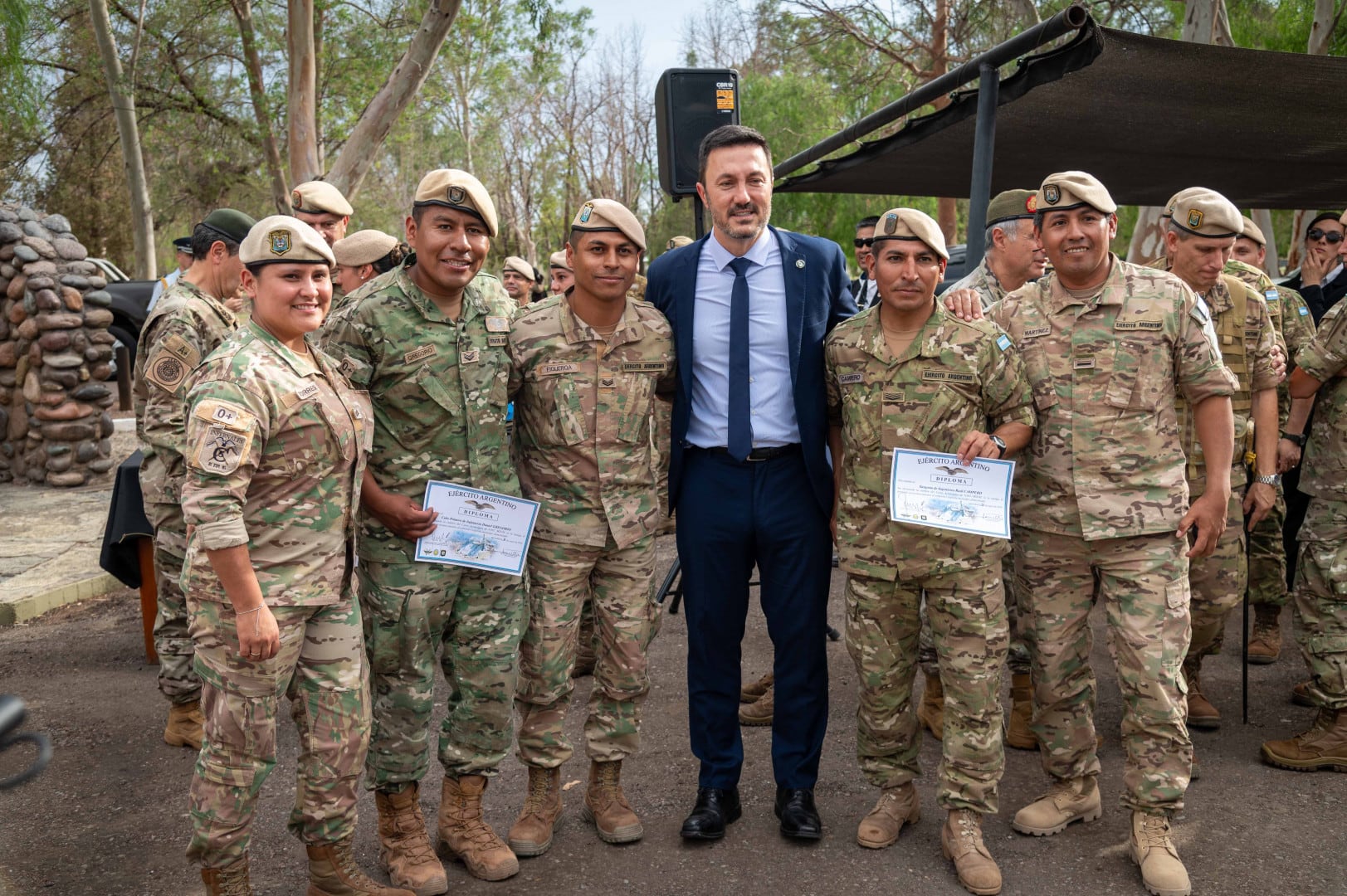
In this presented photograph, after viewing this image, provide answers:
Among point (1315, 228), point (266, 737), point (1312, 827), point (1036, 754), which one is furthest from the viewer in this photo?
point (1315, 228)

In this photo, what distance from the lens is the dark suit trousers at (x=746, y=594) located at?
3.65 meters

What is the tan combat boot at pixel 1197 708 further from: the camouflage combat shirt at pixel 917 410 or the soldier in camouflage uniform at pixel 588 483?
the soldier in camouflage uniform at pixel 588 483

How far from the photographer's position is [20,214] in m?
11.2

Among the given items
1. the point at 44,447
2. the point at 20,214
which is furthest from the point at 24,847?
the point at 20,214

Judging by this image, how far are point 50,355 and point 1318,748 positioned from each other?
11362 mm

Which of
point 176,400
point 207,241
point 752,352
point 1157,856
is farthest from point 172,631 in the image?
point 1157,856

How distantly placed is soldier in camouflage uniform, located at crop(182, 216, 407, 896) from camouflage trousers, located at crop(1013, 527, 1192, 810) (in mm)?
2266

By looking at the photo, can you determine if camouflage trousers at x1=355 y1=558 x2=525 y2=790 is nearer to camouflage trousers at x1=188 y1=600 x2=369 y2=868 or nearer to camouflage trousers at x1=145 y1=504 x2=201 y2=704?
camouflage trousers at x1=188 y1=600 x2=369 y2=868

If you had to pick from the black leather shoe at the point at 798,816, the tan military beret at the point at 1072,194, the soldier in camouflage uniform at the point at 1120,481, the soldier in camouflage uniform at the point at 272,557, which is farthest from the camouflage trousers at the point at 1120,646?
the soldier in camouflage uniform at the point at 272,557

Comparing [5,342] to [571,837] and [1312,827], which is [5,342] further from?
[1312,827]

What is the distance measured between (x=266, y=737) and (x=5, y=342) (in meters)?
10.1

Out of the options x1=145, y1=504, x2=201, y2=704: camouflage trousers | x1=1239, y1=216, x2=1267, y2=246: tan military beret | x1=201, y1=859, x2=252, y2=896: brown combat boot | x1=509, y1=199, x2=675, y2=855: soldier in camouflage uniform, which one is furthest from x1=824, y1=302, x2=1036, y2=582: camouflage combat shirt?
x1=145, y1=504, x2=201, y2=704: camouflage trousers

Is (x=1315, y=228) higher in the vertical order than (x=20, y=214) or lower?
lower

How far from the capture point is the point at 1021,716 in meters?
4.62
